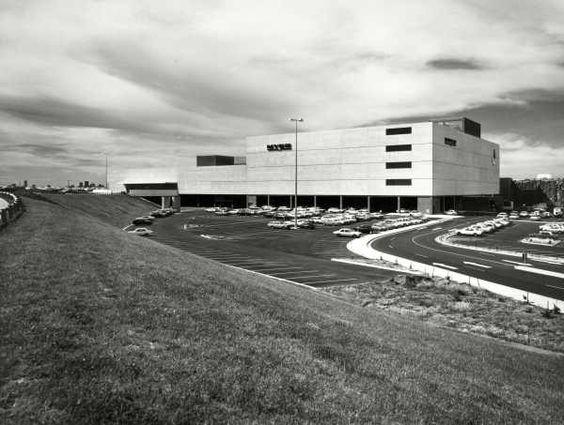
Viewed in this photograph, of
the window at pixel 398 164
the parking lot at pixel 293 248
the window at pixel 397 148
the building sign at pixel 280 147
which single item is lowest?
the parking lot at pixel 293 248

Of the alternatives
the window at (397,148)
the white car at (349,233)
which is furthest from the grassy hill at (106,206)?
the window at (397,148)

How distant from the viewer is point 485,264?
3956 cm

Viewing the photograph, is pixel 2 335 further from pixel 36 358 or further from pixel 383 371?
pixel 383 371

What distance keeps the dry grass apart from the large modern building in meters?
68.4

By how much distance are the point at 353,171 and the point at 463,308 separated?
89573mm

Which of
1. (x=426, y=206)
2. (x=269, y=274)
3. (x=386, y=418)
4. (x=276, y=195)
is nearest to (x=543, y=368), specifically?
(x=386, y=418)

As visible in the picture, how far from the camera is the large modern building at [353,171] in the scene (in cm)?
10344

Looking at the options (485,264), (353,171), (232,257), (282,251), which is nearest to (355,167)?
(353,171)

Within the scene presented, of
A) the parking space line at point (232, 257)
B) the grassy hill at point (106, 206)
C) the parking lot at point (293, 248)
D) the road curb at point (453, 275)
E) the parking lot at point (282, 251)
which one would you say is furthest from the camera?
the grassy hill at point (106, 206)

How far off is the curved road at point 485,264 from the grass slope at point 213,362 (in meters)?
16.8

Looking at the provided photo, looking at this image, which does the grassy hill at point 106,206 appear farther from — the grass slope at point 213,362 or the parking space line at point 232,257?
the grass slope at point 213,362

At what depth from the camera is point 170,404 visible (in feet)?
22.6

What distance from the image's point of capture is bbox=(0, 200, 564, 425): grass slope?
6881 mm

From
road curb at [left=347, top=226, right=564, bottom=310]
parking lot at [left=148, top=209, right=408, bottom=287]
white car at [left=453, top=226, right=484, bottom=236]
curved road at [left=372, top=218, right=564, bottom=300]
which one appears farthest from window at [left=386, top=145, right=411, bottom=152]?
road curb at [left=347, top=226, right=564, bottom=310]
